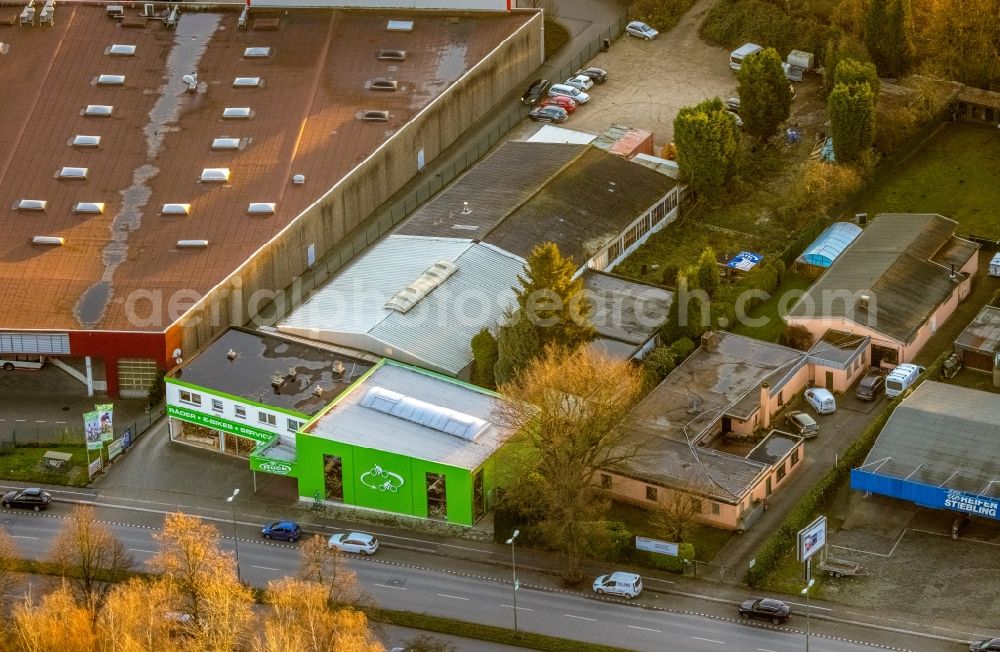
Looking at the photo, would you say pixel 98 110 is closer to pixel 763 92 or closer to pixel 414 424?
pixel 414 424

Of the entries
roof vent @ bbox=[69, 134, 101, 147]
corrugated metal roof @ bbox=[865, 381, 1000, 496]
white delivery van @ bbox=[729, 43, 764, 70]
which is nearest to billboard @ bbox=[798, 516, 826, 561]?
corrugated metal roof @ bbox=[865, 381, 1000, 496]

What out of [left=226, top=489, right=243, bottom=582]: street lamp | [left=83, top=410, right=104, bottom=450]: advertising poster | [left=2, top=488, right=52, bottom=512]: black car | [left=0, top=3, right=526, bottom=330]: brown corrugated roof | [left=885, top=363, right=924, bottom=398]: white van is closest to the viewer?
[left=226, top=489, right=243, bottom=582]: street lamp

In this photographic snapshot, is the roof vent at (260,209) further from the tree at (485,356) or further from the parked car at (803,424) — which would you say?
the parked car at (803,424)

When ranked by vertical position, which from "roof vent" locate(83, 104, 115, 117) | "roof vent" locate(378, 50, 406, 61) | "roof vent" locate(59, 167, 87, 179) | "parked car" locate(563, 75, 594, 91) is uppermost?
"roof vent" locate(378, 50, 406, 61)

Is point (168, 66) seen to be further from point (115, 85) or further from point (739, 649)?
point (739, 649)

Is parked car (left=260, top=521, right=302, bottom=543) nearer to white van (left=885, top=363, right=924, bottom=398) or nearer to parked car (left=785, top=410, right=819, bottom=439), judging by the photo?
parked car (left=785, top=410, right=819, bottom=439)

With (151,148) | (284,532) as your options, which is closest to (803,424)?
(284,532)
